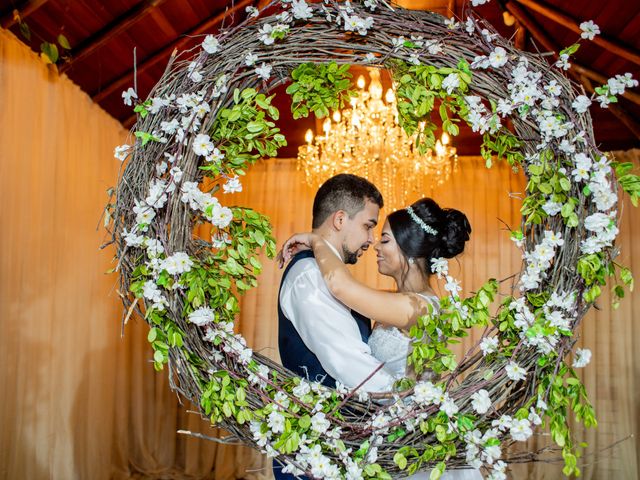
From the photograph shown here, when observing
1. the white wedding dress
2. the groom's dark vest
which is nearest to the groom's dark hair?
the groom's dark vest

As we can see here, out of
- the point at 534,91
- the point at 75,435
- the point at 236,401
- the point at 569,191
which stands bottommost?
the point at 75,435

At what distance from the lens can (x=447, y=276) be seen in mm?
1797

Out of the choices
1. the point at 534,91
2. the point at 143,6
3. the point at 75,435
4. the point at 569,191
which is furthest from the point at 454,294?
the point at 75,435

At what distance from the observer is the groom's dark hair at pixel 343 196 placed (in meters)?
2.60

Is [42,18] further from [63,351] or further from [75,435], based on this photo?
[75,435]

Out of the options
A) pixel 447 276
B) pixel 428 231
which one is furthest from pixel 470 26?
pixel 428 231

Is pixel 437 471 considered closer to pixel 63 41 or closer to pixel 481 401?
pixel 481 401

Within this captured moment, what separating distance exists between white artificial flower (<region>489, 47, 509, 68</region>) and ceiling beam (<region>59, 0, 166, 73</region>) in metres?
3.23

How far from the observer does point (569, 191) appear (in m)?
1.74

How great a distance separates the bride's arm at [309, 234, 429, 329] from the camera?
2.04 metres

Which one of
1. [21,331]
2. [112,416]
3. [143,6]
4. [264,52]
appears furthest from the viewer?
[112,416]

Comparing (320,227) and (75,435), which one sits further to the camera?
(75,435)

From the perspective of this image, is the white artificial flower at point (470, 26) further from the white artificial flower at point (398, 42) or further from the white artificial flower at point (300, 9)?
the white artificial flower at point (300, 9)

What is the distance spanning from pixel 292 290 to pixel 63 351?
3.04 meters
